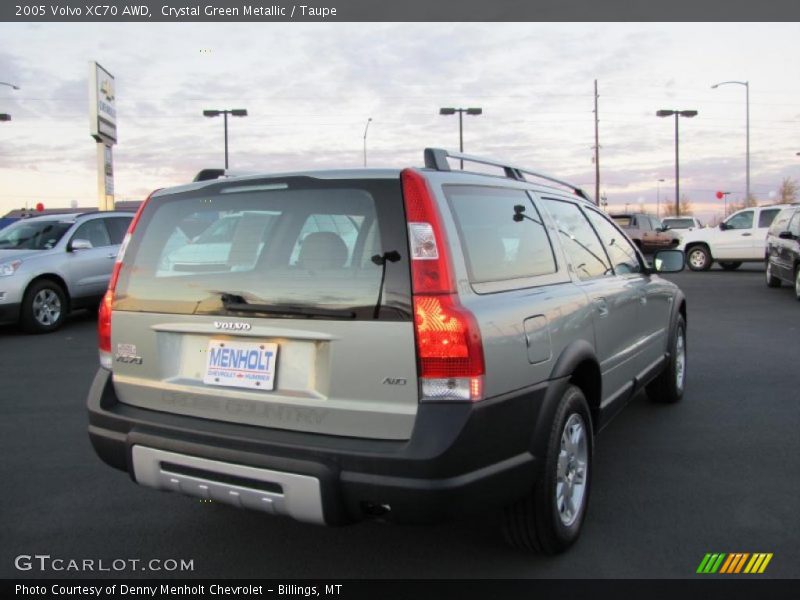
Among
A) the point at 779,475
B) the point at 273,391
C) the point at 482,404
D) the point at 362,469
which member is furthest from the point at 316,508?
the point at 779,475

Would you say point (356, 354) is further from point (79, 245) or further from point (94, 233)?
point (94, 233)

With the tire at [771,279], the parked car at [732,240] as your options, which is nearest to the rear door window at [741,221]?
the parked car at [732,240]

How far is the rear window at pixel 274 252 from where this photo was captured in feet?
8.59

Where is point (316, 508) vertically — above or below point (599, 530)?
above

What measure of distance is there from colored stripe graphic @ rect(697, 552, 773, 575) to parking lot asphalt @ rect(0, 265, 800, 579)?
0.13 ft

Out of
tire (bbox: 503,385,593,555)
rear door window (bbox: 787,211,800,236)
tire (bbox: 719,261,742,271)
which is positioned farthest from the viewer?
tire (bbox: 719,261,742,271)

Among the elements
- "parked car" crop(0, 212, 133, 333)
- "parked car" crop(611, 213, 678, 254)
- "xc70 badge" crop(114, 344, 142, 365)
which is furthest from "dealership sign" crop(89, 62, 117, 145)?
"xc70 badge" crop(114, 344, 142, 365)

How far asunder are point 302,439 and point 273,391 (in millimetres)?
228

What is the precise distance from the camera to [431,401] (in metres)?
2.51

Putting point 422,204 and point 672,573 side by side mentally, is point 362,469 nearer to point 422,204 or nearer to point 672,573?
point 422,204

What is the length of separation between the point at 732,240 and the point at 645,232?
17.7 feet

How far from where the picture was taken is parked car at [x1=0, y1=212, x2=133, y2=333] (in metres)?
9.83

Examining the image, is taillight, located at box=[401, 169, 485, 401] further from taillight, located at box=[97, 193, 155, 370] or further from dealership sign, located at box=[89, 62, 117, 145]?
dealership sign, located at box=[89, 62, 117, 145]

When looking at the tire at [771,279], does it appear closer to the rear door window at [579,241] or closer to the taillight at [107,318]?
the rear door window at [579,241]
